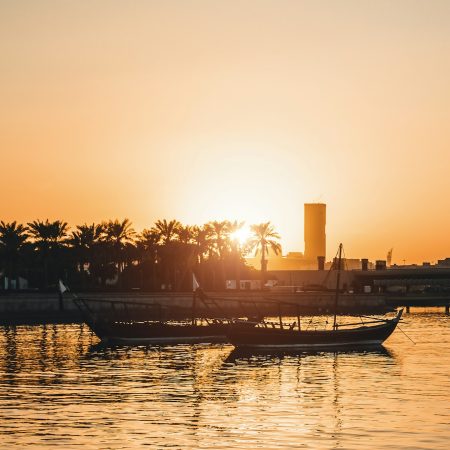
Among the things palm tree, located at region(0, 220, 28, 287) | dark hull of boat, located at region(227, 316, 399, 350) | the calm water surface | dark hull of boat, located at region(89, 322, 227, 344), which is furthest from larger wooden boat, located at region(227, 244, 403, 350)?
palm tree, located at region(0, 220, 28, 287)

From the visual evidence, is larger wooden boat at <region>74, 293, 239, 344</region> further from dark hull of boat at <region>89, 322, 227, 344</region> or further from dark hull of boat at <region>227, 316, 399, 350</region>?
dark hull of boat at <region>227, 316, 399, 350</region>

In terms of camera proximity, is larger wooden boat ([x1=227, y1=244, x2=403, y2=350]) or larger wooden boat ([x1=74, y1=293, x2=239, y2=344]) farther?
larger wooden boat ([x1=74, y1=293, x2=239, y2=344])

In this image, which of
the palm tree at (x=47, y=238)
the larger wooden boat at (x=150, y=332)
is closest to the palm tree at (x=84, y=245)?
the palm tree at (x=47, y=238)

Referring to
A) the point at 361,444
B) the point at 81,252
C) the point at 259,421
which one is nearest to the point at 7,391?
the point at 259,421

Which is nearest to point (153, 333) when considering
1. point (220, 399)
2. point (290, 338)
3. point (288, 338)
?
point (288, 338)

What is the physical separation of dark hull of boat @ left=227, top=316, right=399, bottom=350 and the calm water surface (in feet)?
6.96

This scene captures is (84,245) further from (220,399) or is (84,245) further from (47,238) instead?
(220,399)

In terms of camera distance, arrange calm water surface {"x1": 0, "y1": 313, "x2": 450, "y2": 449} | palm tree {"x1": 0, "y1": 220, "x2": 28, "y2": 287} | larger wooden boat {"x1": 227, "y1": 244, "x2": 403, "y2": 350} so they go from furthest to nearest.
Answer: palm tree {"x1": 0, "y1": 220, "x2": 28, "y2": 287} → larger wooden boat {"x1": 227, "y1": 244, "x2": 403, "y2": 350} → calm water surface {"x1": 0, "y1": 313, "x2": 450, "y2": 449}

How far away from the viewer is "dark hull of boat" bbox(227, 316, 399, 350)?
342 feet

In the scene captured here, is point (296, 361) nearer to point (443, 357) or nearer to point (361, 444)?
point (443, 357)

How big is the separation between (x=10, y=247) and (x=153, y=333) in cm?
7363

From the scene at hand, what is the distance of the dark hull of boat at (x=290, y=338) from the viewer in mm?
104250

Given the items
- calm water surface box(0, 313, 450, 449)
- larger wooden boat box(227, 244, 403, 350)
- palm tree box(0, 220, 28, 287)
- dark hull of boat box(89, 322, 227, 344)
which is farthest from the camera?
palm tree box(0, 220, 28, 287)

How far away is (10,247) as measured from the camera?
181625 millimetres
